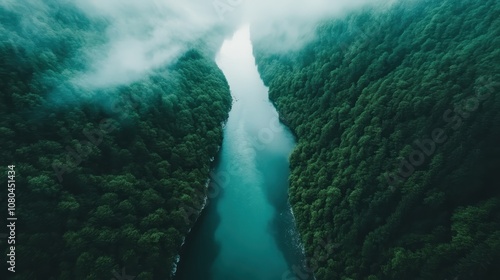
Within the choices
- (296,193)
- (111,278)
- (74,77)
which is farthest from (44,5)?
(296,193)

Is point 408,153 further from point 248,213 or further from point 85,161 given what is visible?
point 85,161

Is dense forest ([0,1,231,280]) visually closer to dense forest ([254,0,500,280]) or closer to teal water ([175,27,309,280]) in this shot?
teal water ([175,27,309,280])

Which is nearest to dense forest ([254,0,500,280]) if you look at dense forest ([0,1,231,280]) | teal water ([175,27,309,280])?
teal water ([175,27,309,280])

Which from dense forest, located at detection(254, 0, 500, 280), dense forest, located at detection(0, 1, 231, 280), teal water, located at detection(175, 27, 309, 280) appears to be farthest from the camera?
teal water, located at detection(175, 27, 309, 280)

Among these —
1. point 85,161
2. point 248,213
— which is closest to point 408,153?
point 248,213

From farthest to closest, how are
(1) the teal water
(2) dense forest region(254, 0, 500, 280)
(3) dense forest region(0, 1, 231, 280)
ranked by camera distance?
(1) the teal water, (3) dense forest region(0, 1, 231, 280), (2) dense forest region(254, 0, 500, 280)

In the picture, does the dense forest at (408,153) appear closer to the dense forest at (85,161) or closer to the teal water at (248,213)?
the teal water at (248,213)
